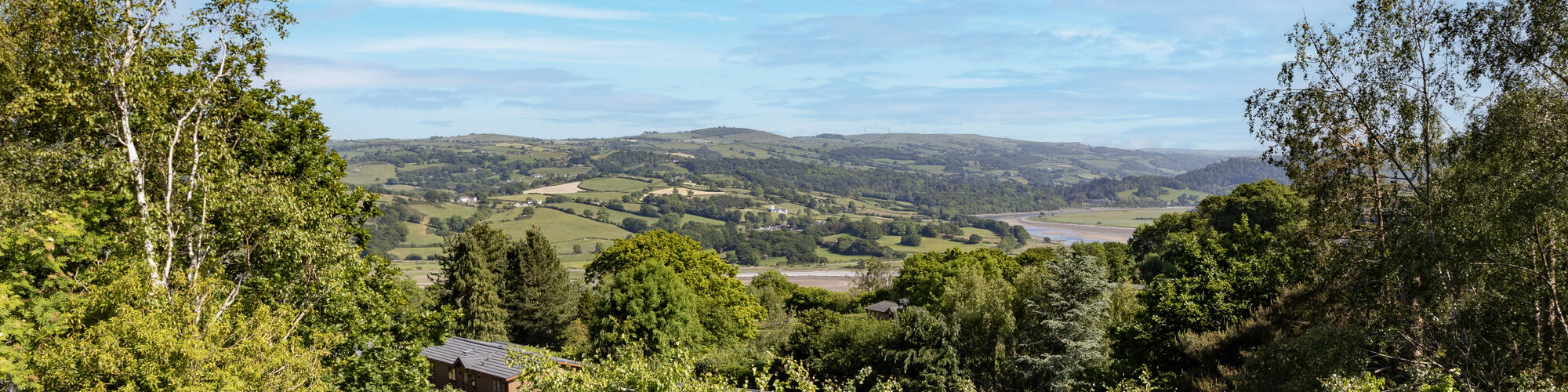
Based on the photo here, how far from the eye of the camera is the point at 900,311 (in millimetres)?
31906

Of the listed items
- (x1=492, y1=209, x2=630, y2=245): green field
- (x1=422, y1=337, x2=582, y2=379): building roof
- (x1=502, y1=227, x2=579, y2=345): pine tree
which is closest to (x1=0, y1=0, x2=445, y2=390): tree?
(x1=422, y1=337, x2=582, y2=379): building roof

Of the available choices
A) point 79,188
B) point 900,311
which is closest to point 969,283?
point 900,311

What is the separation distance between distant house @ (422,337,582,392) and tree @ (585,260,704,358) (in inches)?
131

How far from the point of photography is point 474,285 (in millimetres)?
50031

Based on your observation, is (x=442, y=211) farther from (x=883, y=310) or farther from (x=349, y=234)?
(x=349, y=234)

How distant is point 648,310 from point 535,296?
18186 millimetres

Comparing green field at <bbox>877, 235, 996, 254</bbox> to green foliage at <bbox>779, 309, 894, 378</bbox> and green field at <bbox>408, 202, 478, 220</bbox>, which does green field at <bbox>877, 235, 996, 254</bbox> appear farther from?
green foliage at <bbox>779, 309, 894, 378</bbox>

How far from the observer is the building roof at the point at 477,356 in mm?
36562

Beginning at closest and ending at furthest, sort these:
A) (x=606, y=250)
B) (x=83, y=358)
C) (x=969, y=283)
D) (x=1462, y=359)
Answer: (x=83, y=358)
(x=1462, y=359)
(x=969, y=283)
(x=606, y=250)

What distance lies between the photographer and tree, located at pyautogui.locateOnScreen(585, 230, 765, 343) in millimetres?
46625

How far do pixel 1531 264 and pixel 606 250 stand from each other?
146 feet

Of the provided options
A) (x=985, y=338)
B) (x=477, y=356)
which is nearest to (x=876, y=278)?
(x=477, y=356)

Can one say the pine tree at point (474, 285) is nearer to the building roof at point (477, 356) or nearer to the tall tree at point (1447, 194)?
the building roof at point (477, 356)

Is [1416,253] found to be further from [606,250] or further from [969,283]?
[606,250]
